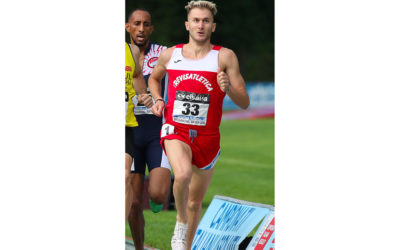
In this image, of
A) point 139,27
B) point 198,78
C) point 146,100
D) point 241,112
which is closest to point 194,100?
point 198,78

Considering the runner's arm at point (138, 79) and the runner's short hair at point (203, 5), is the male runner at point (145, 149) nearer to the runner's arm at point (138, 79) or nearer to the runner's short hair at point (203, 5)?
the runner's arm at point (138, 79)

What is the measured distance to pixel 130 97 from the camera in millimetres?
6012

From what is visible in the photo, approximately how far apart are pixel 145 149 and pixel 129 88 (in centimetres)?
90

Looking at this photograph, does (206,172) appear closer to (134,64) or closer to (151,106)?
(151,106)

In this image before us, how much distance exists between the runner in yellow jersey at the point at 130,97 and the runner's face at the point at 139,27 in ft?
0.50

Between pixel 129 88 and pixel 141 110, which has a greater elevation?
pixel 129 88

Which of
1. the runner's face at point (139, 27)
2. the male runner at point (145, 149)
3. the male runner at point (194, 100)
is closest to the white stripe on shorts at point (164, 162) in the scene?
the male runner at point (145, 149)

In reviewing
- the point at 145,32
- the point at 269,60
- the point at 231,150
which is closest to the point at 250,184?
the point at 231,150

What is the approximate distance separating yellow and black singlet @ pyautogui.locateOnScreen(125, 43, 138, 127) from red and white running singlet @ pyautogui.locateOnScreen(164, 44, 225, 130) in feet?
1.23

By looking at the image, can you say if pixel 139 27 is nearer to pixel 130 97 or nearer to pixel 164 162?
pixel 130 97

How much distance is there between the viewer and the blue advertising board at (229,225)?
248 inches

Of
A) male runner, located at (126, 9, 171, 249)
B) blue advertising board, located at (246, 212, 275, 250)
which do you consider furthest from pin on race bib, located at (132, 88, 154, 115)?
blue advertising board, located at (246, 212, 275, 250)

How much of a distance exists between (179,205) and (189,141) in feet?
1.79
